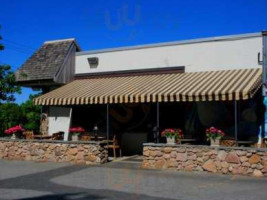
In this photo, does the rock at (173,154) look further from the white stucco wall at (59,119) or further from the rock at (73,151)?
the white stucco wall at (59,119)

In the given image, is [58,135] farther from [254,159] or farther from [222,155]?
[254,159]

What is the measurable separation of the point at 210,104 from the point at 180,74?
70.7 inches

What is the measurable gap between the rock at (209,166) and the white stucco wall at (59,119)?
8.09m

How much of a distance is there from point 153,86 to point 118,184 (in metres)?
5.77

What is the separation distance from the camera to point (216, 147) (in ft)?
40.6

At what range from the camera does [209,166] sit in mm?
12445

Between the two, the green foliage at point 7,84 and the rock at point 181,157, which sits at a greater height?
the green foliage at point 7,84

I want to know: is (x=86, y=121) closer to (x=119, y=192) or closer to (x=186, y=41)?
(x=186, y=41)

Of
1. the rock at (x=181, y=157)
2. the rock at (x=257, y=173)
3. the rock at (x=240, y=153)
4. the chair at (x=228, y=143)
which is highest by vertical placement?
the chair at (x=228, y=143)

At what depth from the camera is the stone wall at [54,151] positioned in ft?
48.0

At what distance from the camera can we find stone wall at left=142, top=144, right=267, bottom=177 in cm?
1176

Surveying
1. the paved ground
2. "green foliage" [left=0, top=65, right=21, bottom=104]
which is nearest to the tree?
"green foliage" [left=0, top=65, right=21, bottom=104]

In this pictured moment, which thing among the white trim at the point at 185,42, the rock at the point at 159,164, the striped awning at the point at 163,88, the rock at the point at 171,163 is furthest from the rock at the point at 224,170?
the white trim at the point at 185,42

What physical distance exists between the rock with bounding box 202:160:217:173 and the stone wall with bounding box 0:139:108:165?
4018mm
